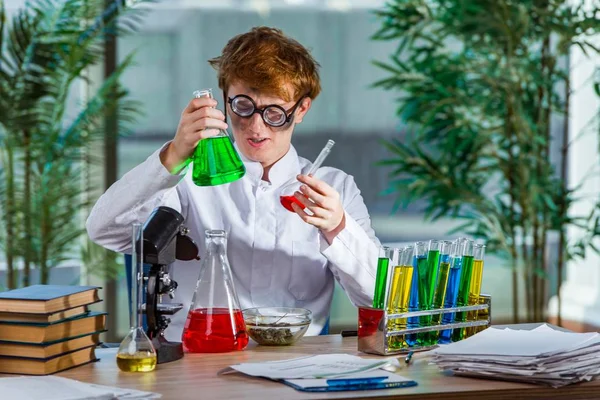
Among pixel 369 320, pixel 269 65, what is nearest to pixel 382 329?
pixel 369 320

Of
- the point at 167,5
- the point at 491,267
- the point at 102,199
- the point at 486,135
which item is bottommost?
the point at 491,267

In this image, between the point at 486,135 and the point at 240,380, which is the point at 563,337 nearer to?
the point at 240,380

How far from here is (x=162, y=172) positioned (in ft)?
6.92

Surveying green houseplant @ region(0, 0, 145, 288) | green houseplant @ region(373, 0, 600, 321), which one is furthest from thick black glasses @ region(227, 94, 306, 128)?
green houseplant @ region(373, 0, 600, 321)

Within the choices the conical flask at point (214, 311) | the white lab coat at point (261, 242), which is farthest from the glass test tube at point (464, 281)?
the conical flask at point (214, 311)

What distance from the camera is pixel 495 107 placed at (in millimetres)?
4289

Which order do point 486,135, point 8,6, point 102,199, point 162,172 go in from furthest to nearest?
1. point 8,6
2. point 486,135
3. point 102,199
4. point 162,172

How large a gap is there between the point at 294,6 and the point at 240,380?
147 inches

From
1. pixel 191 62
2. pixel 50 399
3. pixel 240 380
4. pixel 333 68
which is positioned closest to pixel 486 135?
pixel 333 68

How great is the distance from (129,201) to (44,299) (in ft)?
1.67

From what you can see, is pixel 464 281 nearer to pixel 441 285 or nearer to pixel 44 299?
Result: pixel 441 285

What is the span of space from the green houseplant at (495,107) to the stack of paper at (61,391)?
287 cm

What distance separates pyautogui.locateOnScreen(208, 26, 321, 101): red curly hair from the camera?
Result: 2.30 metres

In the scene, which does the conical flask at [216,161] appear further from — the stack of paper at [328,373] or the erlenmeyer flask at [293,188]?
the stack of paper at [328,373]
